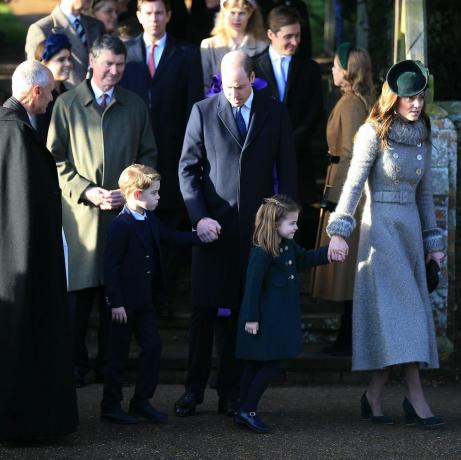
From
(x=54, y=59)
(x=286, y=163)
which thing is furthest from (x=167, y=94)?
(x=286, y=163)

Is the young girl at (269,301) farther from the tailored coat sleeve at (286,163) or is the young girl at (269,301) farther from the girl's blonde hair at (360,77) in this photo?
the girl's blonde hair at (360,77)

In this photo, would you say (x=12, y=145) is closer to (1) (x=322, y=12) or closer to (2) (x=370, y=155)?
(2) (x=370, y=155)

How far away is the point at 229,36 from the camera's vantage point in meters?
10.0

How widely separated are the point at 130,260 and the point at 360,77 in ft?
7.73

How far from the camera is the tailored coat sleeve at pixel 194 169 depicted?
323 inches

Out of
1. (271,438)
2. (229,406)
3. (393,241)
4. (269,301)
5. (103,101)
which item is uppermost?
(103,101)

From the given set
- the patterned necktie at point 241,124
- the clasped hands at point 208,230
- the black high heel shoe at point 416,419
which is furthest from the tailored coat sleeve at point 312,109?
the black high heel shoe at point 416,419

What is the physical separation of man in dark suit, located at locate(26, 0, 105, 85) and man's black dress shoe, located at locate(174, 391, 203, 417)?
2806mm

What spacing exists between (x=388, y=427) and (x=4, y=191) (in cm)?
254

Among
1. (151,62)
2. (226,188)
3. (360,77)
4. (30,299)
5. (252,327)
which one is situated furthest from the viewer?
(151,62)

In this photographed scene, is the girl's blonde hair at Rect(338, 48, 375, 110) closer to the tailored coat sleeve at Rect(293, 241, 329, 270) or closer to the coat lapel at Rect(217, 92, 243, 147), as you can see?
the coat lapel at Rect(217, 92, 243, 147)

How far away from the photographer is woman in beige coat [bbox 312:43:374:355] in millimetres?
9367

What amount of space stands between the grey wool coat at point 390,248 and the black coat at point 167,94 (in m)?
2.05

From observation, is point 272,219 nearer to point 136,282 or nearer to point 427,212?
point 136,282
